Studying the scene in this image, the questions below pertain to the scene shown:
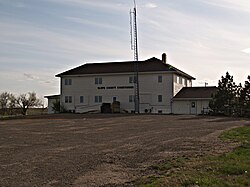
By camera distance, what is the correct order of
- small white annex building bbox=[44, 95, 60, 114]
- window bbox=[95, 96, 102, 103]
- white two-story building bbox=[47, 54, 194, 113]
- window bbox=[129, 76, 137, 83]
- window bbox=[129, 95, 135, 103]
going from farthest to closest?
small white annex building bbox=[44, 95, 60, 114], window bbox=[95, 96, 102, 103], window bbox=[129, 95, 135, 103], window bbox=[129, 76, 137, 83], white two-story building bbox=[47, 54, 194, 113]

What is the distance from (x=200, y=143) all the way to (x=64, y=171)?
7.05 m

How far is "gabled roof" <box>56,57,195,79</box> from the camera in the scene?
58062mm

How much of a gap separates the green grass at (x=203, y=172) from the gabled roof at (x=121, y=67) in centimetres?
4504

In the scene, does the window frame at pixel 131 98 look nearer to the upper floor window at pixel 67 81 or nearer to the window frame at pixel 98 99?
the window frame at pixel 98 99

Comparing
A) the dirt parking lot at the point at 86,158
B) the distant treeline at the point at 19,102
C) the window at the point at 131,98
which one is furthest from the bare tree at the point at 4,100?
the dirt parking lot at the point at 86,158

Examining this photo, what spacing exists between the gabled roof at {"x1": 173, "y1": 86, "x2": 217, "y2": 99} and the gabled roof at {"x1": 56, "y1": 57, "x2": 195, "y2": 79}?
2810 mm

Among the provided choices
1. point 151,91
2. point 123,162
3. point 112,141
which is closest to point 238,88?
point 151,91

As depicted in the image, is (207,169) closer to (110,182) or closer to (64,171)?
(110,182)

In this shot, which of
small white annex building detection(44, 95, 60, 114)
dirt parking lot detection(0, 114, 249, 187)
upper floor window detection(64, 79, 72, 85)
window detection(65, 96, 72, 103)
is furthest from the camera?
small white annex building detection(44, 95, 60, 114)

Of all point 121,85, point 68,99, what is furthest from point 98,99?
point 68,99

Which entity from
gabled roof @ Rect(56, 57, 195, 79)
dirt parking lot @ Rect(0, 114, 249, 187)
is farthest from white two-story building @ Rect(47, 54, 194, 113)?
dirt parking lot @ Rect(0, 114, 249, 187)

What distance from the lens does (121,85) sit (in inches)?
2336

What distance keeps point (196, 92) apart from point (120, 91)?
10.4m

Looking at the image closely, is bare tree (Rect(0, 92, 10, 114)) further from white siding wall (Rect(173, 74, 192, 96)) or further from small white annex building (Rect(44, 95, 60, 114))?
white siding wall (Rect(173, 74, 192, 96))
